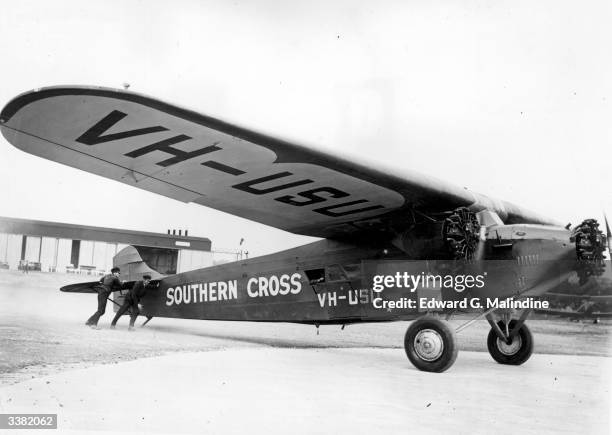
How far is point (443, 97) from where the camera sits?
13.8 feet

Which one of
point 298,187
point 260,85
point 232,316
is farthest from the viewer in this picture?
point 232,316

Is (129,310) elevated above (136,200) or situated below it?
below

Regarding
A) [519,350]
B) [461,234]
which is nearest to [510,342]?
[519,350]

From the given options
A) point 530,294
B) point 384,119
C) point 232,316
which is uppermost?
point 384,119

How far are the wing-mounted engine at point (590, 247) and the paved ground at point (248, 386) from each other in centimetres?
96

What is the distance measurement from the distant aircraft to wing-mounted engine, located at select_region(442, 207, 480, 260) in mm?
11

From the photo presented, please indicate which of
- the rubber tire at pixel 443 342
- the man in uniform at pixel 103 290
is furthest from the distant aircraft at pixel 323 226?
the man in uniform at pixel 103 290

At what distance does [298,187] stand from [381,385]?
6.27ft

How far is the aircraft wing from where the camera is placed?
325 cm

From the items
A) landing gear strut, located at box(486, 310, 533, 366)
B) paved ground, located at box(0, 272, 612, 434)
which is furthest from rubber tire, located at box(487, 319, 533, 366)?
paved ground, located at box(0, 272, 612, 434)

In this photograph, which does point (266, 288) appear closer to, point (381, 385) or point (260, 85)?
point (381, 385)

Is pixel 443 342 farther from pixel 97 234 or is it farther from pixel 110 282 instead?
pixel 110 282

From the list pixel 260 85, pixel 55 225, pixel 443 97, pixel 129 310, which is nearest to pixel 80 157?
pixel 55 225

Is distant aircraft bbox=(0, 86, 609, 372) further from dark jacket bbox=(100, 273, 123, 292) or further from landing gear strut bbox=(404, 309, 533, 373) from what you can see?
dark jacket bbox=(100, 273, 123, 292)
